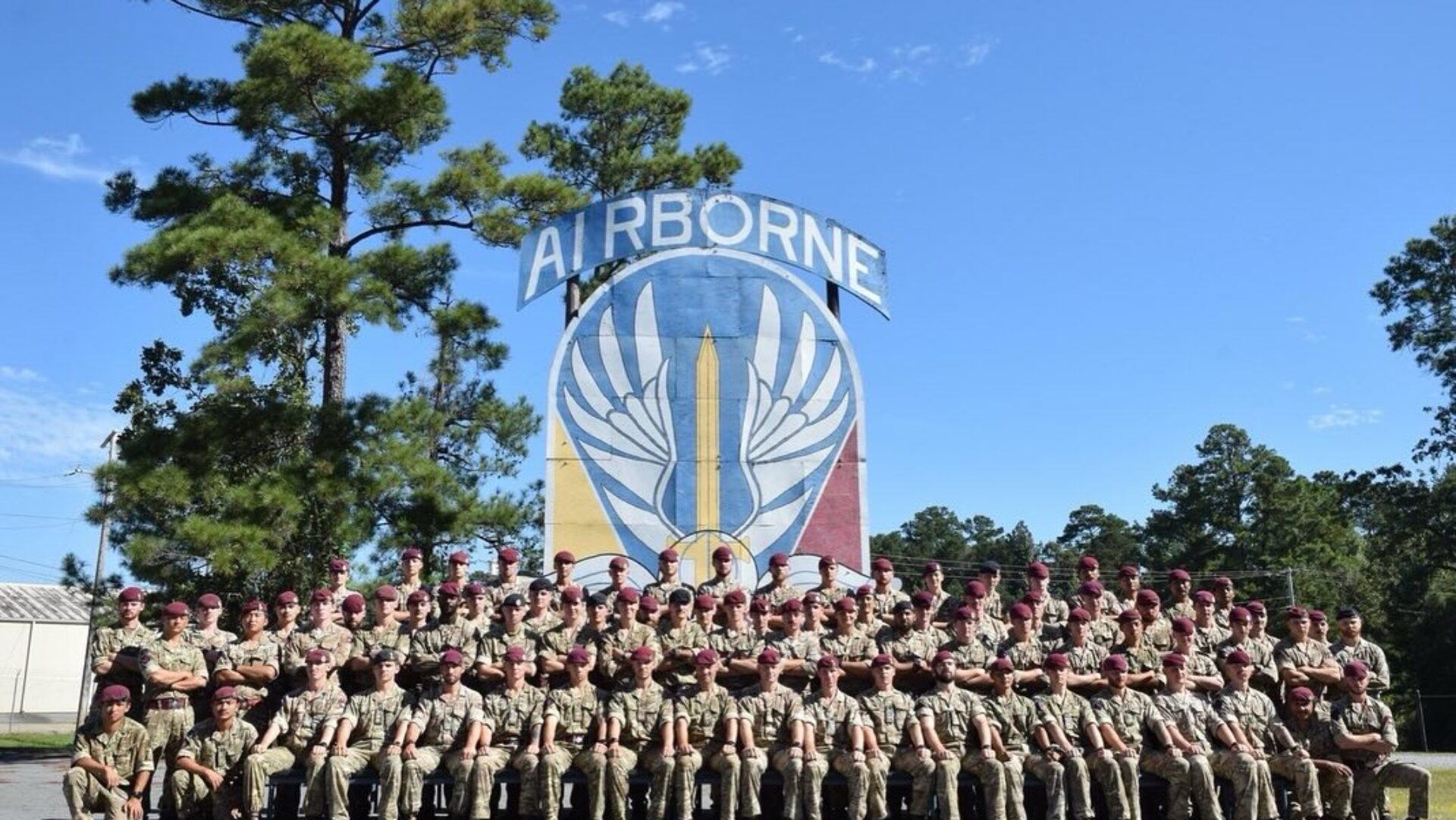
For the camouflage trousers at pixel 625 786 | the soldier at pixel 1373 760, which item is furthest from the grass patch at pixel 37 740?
the soldier at pixel 1373 760

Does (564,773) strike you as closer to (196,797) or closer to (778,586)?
(196,797)

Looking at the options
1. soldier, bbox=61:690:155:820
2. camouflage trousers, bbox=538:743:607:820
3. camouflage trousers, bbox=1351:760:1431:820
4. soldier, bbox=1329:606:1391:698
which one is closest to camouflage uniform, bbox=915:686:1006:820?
camouflage trousers, bbox=538:743:607:820

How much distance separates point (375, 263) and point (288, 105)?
2842 millimetres

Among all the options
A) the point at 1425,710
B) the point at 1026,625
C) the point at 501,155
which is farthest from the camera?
the point at 1425,710

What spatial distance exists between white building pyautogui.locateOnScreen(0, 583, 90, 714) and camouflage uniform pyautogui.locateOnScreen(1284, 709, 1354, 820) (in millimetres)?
43142

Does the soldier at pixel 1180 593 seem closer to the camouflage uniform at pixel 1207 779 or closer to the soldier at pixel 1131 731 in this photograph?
the soldier at pixel 1131 731

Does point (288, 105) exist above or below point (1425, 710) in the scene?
above

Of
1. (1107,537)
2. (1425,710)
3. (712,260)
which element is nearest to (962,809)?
(712,260)

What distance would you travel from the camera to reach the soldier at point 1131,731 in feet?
29.9

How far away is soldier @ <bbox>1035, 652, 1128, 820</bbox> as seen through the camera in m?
9.05

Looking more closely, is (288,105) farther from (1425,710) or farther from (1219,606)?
(1425,710)

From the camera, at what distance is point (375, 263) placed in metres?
19.8

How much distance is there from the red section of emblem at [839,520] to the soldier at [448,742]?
5.43 metres

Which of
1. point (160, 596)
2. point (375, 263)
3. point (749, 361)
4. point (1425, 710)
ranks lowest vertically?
point (1425, 710)
